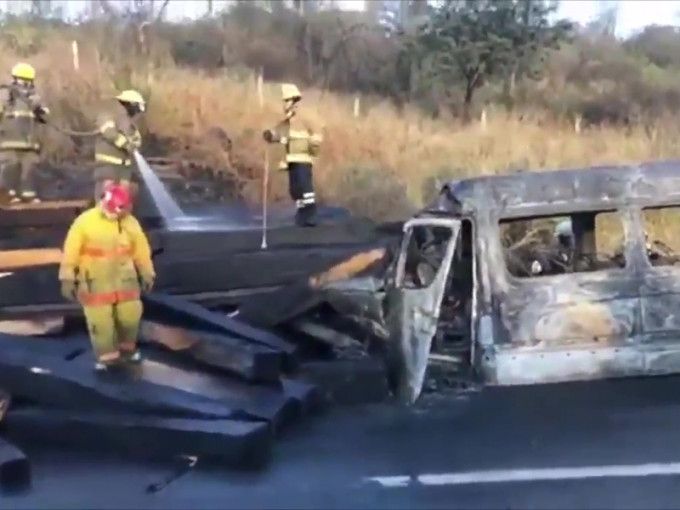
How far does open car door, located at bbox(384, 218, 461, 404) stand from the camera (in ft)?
18.2

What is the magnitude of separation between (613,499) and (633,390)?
1.49 meters

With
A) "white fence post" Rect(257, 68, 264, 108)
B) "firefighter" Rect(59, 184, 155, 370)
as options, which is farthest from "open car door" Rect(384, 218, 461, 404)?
"white fence post" Rect(257, 68, 264, 108)

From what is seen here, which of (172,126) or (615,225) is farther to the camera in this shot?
(172,126)

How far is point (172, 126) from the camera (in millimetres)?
11023

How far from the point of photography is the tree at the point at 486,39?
37.6 feet

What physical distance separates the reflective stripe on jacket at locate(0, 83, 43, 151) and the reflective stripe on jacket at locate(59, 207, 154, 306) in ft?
12.1

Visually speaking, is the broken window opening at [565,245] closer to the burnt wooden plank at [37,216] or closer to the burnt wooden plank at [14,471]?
the burnt wooden plank at [14,471]

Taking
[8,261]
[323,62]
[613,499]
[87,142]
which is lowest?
[613,499]

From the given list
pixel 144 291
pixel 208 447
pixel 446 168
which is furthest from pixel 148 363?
pixel 446 168

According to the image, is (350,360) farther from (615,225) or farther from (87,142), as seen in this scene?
(87,142)

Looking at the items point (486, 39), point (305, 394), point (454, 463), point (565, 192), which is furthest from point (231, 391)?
point (486, 39)

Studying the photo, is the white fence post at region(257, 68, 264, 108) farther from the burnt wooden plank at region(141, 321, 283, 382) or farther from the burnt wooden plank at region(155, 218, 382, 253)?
the burnt wooden plank at region(141, 321, 283, 382)

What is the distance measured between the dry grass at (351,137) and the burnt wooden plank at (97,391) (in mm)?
4971

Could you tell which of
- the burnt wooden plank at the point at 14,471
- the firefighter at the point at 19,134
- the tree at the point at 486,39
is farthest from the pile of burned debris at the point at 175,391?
the tree at the point at 486,39
